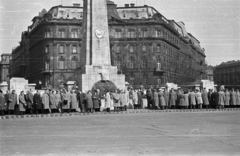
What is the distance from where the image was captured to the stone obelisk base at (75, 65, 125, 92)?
21.6 m

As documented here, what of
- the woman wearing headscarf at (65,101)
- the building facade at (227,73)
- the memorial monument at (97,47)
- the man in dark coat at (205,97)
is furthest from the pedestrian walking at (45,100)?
the building facade at (227,73)

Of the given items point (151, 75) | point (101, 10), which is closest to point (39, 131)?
point (101, 10)

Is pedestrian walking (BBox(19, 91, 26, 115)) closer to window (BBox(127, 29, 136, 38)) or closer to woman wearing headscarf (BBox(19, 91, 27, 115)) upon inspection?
woman wearing headscarf (BBox(19, 91, 27, 115))

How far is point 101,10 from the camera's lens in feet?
75.3

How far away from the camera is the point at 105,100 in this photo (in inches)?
796

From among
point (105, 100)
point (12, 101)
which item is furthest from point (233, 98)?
point (12, 101)

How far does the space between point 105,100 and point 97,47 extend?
402cm

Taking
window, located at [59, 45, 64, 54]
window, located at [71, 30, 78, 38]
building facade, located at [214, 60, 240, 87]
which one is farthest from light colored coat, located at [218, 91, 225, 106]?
building facade, located at [214, 60, 240, 87]

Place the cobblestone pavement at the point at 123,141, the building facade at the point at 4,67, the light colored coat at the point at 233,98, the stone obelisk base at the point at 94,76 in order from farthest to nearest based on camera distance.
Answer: the building facade at the point at 4,67 < the light colored coat at the point at 233,98 < the stone obelisk base at the point at 94,76 < the cobblestone pavement at the point at 123,141

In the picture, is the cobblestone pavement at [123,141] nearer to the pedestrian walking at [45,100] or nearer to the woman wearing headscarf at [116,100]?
the pedestrian walking at [45,100]

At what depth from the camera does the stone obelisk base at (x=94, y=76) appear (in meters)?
21.6

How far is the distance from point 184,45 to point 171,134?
77.6 metres

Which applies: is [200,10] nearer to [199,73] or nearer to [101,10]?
[101,10]

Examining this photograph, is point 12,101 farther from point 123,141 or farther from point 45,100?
point 123,141
